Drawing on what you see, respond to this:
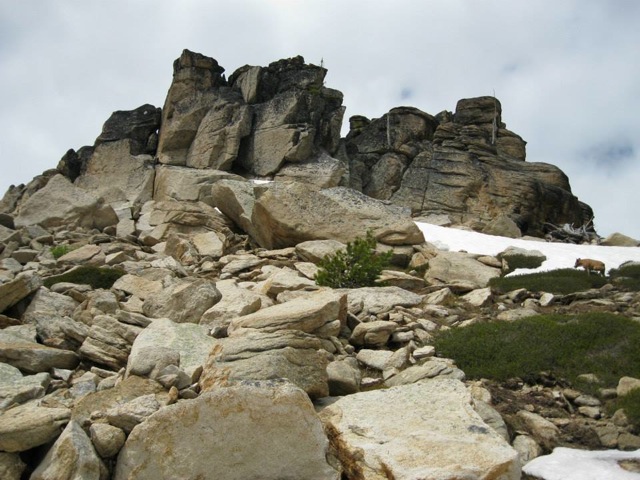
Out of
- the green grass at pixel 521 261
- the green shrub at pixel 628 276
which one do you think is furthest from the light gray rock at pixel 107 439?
the green grass at pixel 521 261

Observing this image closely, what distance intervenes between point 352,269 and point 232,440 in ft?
32.1

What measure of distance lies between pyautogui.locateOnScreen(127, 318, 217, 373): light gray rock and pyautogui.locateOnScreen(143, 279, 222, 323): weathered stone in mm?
1509

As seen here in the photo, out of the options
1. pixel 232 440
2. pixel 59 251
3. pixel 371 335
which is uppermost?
pixel 59 251

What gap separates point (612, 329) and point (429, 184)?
31.7m

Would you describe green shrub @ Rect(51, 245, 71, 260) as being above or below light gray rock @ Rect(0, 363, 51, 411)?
above

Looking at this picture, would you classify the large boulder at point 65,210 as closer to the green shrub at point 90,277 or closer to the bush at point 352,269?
the green shrub at point 90,277

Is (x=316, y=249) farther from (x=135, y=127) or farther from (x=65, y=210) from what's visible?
(x=135, y=127)

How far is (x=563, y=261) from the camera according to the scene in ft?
73.3

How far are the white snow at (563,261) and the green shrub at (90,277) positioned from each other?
39.3 ft

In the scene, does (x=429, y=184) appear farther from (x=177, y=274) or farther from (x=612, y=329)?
(x=612, y=329)

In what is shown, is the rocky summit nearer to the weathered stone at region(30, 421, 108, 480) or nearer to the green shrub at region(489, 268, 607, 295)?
the weathered stone at region(30, 421, 108, 480)

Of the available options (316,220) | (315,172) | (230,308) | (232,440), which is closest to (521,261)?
(316,220)

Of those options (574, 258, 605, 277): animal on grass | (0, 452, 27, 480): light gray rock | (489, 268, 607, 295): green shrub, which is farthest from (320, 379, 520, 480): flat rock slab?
(574, 258, 605, 277): animal on grass

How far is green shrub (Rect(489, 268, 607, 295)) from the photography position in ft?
54.1
